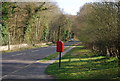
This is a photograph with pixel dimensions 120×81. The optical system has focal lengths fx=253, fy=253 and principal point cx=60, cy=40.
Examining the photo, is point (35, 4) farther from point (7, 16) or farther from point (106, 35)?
point (106, 35)

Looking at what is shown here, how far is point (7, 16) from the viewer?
41.8 meters

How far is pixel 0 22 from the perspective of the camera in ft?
129

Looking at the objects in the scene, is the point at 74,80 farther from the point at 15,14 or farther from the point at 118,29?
the point at 15,14

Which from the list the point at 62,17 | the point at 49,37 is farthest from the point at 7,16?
the point at 49,37

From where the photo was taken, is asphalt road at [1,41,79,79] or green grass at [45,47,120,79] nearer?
green grass at [45,47,120,79]

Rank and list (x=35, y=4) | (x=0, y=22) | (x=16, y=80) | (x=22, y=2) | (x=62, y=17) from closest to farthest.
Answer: (x=16, y=80), (x=0, y=22), (x=22, y=2), (x=35, y=4), (x=62, y=17)

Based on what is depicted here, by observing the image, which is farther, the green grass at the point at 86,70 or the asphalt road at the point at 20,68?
the asphalt road at the point at 20,68

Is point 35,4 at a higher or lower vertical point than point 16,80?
higher

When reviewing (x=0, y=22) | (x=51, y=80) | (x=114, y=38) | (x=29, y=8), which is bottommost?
(x=51, y=80)

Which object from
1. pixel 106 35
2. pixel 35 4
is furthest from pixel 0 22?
pixel 106 35

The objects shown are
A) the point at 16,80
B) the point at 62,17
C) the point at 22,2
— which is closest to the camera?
the point at 16,80

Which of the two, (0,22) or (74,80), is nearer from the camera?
(74,80)

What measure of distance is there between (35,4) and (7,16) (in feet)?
24.7

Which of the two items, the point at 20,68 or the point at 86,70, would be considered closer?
the point at 86,70
